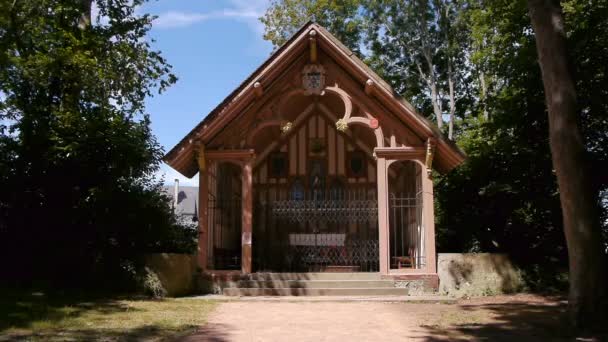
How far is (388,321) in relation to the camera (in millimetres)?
9469

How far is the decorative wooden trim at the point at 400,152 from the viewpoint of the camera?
14.7m

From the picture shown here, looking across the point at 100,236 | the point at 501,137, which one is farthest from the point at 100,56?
the point at 501,137

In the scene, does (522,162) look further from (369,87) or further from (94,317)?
(94,317)

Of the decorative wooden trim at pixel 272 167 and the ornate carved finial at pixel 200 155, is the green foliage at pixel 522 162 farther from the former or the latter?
the ornate carved finial at pixel 200 155

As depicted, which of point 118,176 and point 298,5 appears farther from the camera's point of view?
point 298,5

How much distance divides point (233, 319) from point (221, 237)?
7.28 meters

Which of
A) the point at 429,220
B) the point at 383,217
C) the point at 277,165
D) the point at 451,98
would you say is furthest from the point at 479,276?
the point at 451,98

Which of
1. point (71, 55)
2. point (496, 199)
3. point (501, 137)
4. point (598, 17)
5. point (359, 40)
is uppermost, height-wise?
point (359, 40)

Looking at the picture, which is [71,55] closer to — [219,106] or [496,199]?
[219,106]

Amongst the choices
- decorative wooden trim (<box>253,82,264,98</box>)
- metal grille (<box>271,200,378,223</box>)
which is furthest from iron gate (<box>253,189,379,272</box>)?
decorative wooden trim (<box>253,82,264,98</box>)

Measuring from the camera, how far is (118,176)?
1329 cm

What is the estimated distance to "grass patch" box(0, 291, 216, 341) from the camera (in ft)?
25.9

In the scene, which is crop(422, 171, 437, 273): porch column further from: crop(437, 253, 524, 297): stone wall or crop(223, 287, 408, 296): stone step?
crop(223, 287, 408, 296): stone step

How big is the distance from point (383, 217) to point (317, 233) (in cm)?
316
